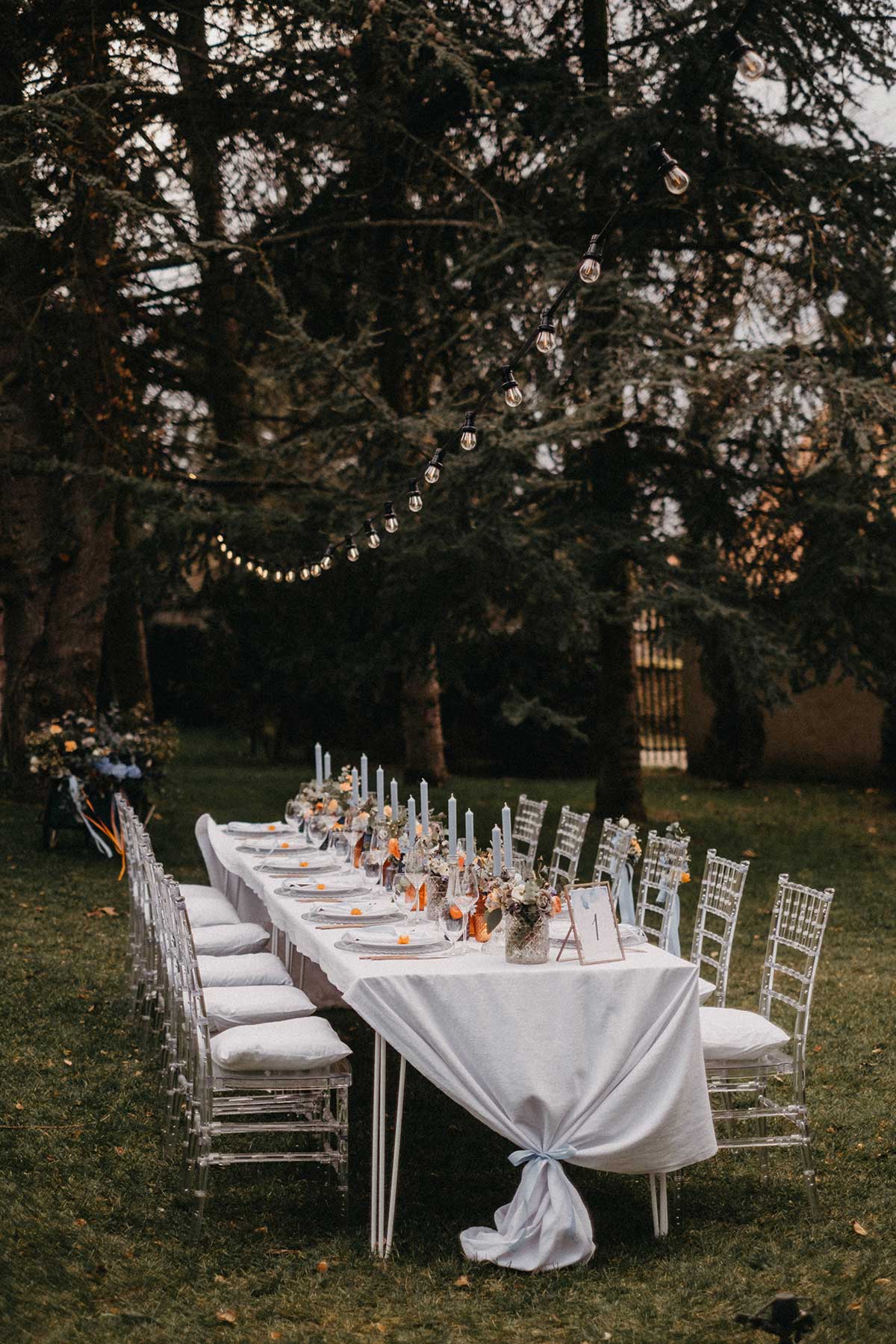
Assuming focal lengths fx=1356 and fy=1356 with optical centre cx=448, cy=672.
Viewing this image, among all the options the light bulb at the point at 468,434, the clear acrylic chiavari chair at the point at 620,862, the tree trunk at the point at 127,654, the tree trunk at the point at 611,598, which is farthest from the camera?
the tree trunk at the point at 127,654

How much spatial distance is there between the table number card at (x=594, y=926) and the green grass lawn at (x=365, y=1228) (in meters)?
0.42

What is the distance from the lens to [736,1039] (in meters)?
4.67

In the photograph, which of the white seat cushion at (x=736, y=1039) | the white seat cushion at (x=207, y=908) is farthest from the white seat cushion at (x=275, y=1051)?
the white seat cushion at (x=207, y=908)

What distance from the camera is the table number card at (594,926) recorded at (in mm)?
4469

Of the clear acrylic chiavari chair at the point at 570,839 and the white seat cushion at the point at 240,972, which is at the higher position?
the clear acrylic chiavari chair at the point at 570,839

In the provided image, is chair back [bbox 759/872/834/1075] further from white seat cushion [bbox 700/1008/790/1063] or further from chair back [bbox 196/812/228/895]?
chair back [bbox 196/812/228/895]

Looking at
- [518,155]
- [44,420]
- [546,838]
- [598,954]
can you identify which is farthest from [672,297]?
[598,954]

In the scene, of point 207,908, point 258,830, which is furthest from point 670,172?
point 258,830

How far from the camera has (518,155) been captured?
13.3 metres

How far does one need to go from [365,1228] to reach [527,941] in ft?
3.61

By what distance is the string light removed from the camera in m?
3.51

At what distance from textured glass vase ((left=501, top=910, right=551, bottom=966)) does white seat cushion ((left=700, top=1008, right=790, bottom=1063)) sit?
636 millimetres

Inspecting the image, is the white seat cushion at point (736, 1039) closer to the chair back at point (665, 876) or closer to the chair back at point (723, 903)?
the chair back at point (723, 903)

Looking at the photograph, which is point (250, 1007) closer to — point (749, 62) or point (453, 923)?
point (453, 923)
